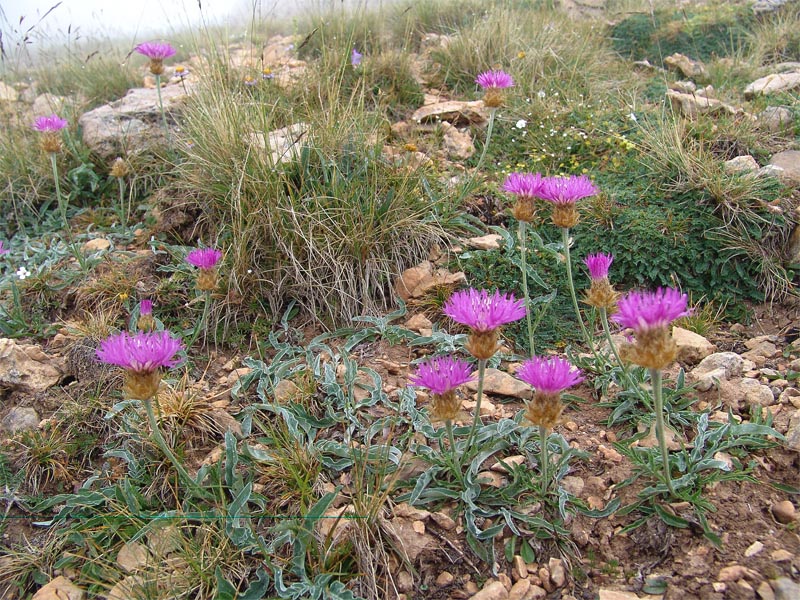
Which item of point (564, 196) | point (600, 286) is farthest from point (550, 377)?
point (564, 196)

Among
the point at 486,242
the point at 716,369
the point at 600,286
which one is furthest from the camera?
the point at 486,242

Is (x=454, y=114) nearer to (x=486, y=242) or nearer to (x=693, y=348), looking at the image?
(x=486, y=242)

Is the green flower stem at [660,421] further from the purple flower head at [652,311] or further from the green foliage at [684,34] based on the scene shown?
the green foliage at [684,34]

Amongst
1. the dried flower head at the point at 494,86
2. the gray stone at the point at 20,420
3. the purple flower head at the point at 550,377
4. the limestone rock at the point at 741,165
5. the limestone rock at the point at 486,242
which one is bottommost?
the gray stone at the point at 20,420

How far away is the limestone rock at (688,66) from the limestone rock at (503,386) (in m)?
3.86

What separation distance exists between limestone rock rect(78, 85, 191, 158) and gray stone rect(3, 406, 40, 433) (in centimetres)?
206

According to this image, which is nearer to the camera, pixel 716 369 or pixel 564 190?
pixel 564 190

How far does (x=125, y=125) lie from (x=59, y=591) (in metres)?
3.22

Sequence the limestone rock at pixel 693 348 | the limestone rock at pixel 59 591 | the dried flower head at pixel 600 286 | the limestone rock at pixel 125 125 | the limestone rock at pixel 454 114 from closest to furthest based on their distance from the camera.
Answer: the limestone rock at pixel 59 591, the dried flower head at pixel 600 286, the limestone rock at pixel 693 348, the limestone rock at pixel 125 125, the limestone rock at pixel 454 114

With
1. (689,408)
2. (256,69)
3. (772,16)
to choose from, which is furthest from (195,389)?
(772,16)

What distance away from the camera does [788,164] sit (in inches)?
133

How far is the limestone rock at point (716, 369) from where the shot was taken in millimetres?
2408

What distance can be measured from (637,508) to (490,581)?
51 cm

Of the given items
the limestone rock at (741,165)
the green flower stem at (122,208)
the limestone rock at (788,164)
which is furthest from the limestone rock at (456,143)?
the green flower stem at (122,208)
